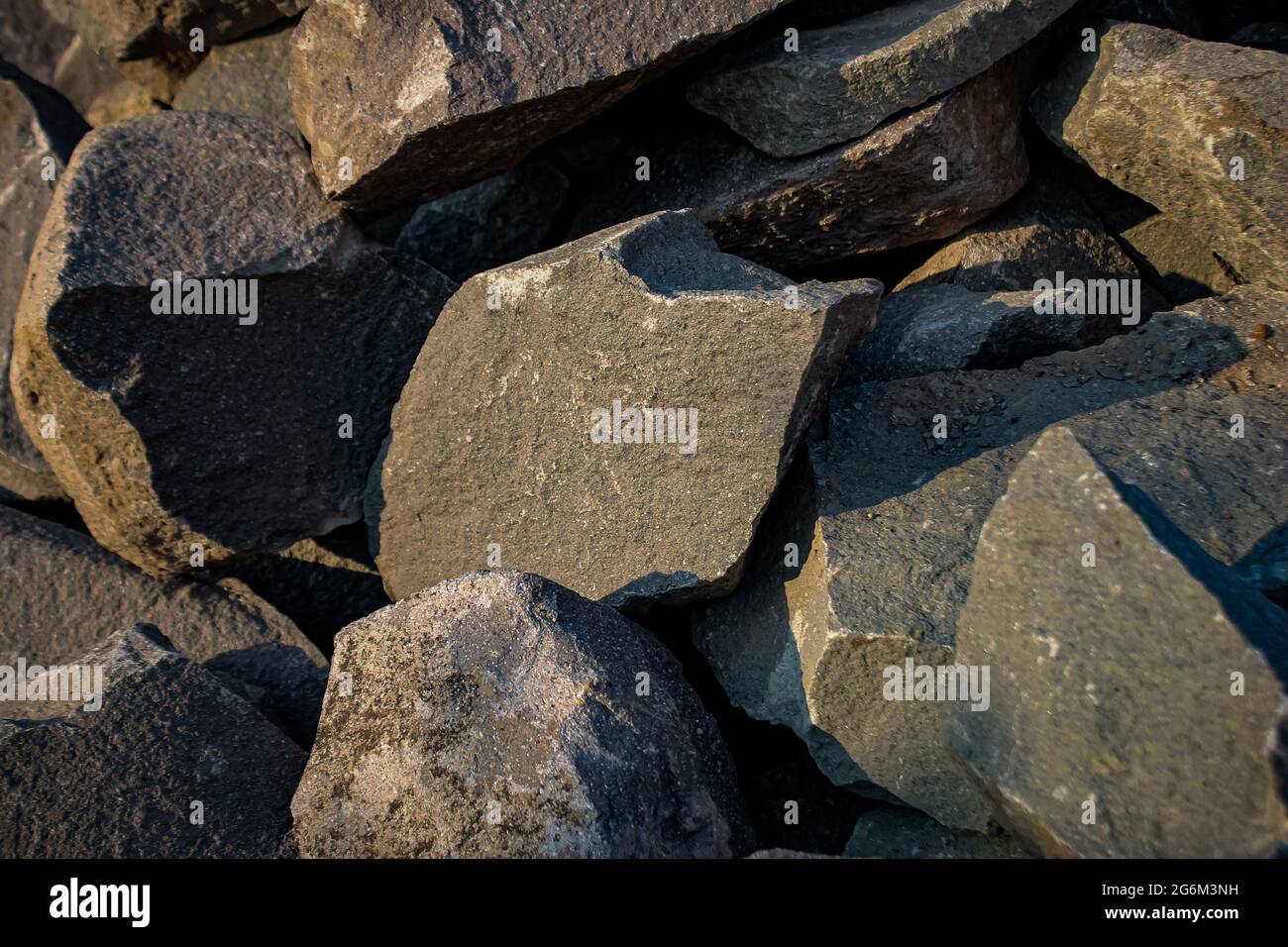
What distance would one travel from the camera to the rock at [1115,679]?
5.56ft

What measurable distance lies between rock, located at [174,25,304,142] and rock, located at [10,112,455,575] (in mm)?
510

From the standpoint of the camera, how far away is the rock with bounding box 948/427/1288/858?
170 cm

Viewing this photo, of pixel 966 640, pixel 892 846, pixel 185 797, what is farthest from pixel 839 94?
pixel 185 797

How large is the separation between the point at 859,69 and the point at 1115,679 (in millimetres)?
1729

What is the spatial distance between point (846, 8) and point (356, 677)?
2.32 meters

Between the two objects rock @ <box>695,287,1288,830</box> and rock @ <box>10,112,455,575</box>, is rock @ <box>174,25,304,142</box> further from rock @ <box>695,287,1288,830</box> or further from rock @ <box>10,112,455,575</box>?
rock @ <box>695,287,1288,830</box>

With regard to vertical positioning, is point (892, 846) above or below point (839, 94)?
below

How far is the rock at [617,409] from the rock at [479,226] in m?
0.80

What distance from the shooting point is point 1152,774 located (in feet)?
5.73

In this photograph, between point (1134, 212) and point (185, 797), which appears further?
point (1134, 212)

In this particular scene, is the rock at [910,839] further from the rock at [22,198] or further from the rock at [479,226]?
the rock at [22,198]

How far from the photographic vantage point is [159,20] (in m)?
3.55

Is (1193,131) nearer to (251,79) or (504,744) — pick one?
(504,744)
